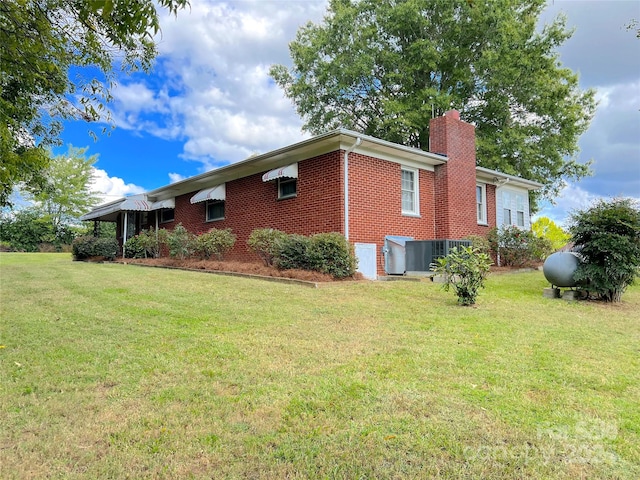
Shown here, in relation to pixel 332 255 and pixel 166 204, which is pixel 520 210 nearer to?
pixel 332 255

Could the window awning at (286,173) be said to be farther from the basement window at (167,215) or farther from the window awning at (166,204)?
the basement window at (167,215)

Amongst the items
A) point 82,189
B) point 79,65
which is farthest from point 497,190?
point 82,189

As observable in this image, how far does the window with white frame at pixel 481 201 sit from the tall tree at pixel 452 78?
6.36 metres

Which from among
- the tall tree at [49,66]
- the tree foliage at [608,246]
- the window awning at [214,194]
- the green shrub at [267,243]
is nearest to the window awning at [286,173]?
the green shrub at [267,243]

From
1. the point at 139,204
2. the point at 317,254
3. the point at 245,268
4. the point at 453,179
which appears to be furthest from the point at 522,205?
the point at 139,204

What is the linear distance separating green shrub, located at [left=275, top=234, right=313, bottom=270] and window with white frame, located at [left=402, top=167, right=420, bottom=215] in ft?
13.0

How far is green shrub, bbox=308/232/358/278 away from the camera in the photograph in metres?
9.65

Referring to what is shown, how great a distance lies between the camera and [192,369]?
3646mm

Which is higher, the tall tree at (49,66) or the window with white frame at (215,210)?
the tall tree at (49,66)

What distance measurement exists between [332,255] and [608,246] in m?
5.50

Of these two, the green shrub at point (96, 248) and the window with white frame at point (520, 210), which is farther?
the green shrub at point (96, 248)

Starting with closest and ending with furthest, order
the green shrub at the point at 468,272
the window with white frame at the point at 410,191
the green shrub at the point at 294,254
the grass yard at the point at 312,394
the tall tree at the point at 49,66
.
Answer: the grass yard at the point at 312,394, the tall tree at the point at 49,66, the green shrub at the point at 468,272, the green shrub at the point at 294,254, the window with white frame at the point at 410,191

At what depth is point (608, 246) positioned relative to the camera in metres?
7.96

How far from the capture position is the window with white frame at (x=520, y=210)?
17672 mm
